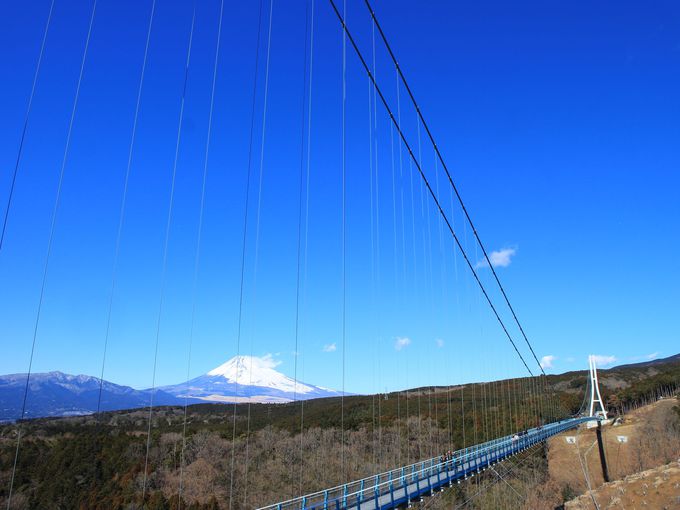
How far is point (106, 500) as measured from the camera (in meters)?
39.3

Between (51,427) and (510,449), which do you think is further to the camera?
(51,427)

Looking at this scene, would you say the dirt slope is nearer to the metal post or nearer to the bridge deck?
the bridge deck

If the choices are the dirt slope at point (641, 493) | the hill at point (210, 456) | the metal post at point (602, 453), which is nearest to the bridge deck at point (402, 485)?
the hill at point (210, 456)

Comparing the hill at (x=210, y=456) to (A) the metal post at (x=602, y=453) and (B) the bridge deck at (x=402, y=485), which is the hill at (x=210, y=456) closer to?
(A) the metal post at (x=602, y=453)

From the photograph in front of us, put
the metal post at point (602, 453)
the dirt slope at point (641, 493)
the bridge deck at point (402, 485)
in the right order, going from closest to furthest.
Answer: the bridge deck at point (402, 485), the dirt slope at point (641, 493), the metal post at point (602, 453)

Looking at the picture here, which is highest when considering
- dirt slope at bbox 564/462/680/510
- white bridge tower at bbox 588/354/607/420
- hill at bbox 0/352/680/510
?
white bridge tower at bbox 588/354/607/420

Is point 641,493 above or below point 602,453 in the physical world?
below

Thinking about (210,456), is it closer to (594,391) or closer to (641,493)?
(641,493)

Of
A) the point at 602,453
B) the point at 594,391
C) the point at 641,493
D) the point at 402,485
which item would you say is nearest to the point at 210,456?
the point at 402,485

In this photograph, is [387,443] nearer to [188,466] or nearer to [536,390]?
[188,466]

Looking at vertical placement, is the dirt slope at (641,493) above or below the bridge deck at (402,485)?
below

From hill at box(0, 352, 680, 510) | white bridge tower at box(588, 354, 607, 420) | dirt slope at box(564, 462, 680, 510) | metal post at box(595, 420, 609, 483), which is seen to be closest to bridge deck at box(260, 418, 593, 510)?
hill at box(0, 352, 680, 510)

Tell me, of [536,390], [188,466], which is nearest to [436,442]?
[188,466]

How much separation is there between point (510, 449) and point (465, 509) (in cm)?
1104
